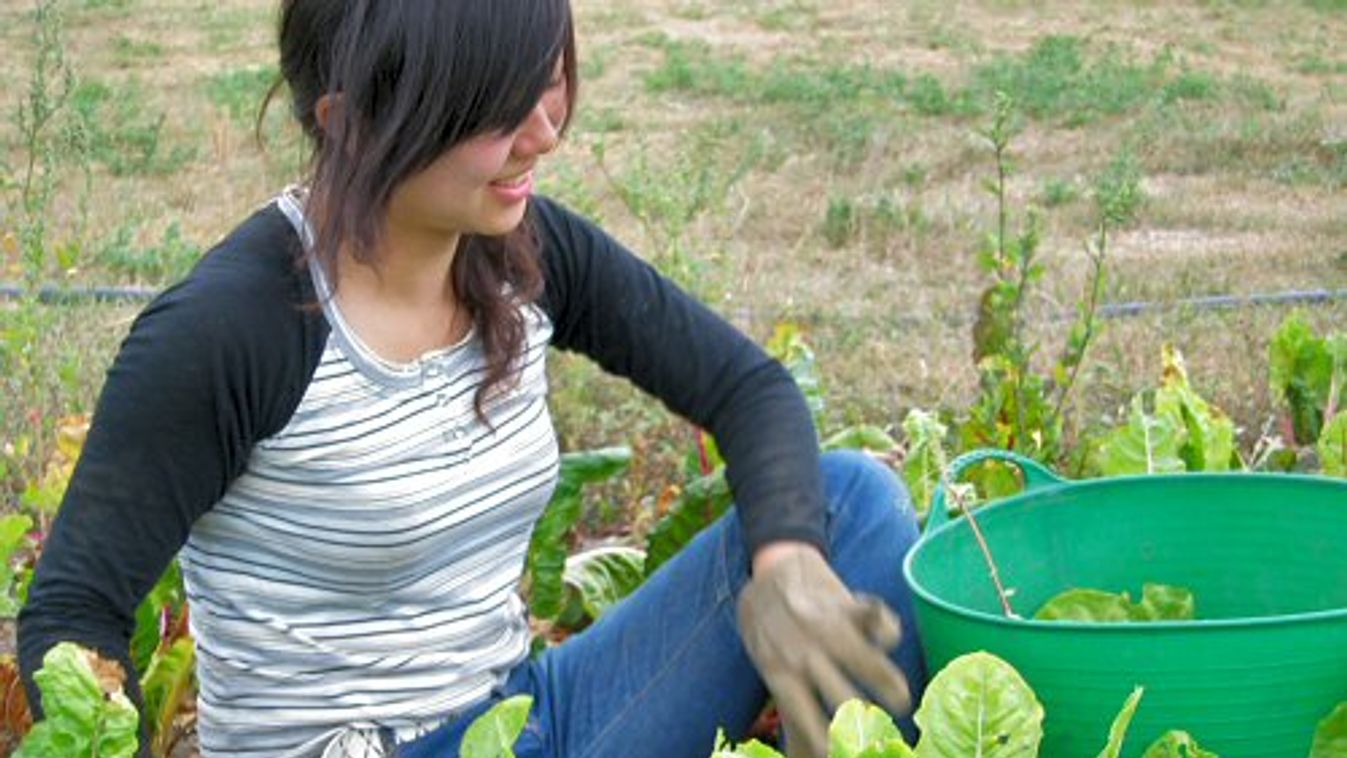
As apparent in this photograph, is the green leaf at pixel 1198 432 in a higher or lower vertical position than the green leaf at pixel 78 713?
lower

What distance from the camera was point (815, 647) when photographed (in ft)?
6.46

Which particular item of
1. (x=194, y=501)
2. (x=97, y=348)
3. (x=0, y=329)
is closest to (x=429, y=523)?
(x=194, y=501)

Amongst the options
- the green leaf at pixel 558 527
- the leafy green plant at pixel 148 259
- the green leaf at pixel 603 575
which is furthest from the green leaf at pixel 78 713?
the leafy green plant at pixel 148 259

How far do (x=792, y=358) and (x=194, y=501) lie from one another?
128 cm

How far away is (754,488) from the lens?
2.17 metres

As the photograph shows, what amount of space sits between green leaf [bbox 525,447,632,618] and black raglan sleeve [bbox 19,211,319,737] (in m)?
0.87

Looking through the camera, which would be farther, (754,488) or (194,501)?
(754,488)

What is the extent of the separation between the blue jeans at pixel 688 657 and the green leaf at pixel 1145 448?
0.47 metres

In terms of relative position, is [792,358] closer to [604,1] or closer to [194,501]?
[194,501]

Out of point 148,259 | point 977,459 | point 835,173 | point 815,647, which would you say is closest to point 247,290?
point 815,647

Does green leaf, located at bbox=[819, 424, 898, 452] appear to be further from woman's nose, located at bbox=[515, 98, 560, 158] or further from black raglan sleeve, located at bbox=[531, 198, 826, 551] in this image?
woman's nose, located at bbox=[515, 98, 560, 158]

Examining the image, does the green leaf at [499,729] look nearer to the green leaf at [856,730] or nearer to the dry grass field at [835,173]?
the green leaf at [856,730]

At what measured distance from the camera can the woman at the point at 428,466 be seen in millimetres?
1887

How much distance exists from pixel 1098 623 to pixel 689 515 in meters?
1.04
